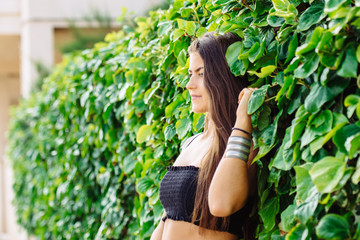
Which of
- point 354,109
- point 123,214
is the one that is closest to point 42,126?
point 123,214

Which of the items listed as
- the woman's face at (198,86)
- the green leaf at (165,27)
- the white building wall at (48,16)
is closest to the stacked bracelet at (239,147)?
the woman's face at (198,86)

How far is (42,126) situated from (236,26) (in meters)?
4.73

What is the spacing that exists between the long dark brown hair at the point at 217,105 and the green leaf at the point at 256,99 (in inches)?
9.1

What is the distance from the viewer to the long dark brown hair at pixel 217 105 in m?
2.08

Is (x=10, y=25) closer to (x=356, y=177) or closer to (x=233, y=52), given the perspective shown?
(x=233, y=52)

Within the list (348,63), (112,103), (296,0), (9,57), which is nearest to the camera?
(348,63)

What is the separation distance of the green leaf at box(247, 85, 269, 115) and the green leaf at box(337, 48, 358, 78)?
372 millimetres

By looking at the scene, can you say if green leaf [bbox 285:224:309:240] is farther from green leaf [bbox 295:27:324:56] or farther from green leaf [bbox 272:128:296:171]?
green leaf [bbox 295:27:324:56]

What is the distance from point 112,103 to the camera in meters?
3.68

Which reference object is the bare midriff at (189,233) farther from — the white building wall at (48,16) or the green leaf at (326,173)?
the white building wall at (48,16)

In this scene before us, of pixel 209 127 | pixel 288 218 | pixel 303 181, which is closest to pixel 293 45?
pixel 303 181

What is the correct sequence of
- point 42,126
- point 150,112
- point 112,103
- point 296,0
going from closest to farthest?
point 296,0 < point 150,112 < point 112,103 < point 42,126

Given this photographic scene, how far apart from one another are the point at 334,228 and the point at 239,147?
1.67ft

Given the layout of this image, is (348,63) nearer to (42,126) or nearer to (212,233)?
(212,233)
